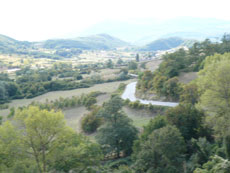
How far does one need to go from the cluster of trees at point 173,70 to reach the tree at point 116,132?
14.9 m

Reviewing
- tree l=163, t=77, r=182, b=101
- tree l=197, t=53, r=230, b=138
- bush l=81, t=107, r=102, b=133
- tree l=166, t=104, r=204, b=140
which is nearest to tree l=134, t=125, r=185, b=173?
tree l=197, t=53, r=230, b=138

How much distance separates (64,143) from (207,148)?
11.7 meters

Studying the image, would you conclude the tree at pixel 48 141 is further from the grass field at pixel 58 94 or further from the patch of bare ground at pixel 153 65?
the patch of bare ground at pixel 153 65

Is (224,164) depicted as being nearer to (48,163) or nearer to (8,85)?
(48,163)

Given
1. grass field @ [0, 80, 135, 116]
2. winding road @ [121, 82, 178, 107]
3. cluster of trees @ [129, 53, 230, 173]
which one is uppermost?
cluster of trees @ [129, 53, 230, 173]

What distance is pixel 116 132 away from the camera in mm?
25625

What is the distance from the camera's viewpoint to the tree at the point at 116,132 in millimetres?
25578

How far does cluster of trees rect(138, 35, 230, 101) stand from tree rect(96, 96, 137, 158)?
587 inches

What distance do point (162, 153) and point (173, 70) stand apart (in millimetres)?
30023

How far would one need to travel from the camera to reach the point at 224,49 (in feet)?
177

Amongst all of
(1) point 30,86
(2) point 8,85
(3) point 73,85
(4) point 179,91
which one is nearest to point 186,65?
(4) point 179,91

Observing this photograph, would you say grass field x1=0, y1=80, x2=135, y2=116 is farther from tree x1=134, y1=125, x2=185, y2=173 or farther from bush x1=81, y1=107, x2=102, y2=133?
tree x1=134, y1=125, x2=185, y2=173

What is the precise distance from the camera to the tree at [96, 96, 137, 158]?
83.9 feet

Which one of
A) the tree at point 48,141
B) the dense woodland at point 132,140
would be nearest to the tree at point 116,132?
the dense woodland at point 132,140
